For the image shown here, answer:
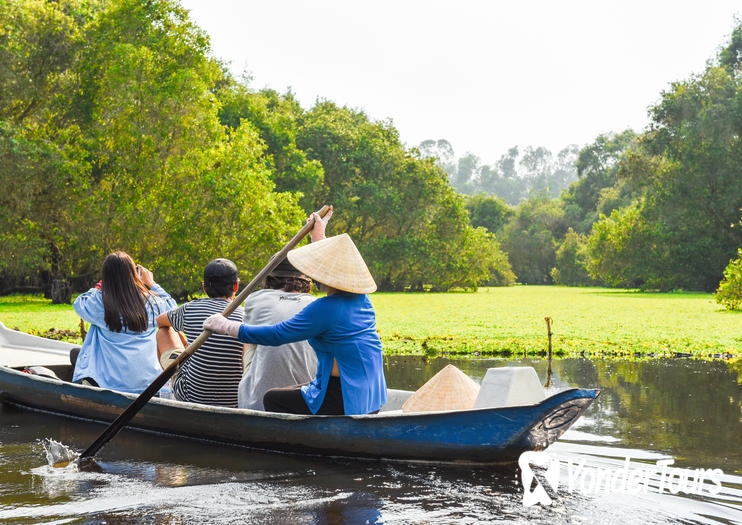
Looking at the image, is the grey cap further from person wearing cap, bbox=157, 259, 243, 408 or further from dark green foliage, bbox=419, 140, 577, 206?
dark green foliage, bbox=419, 140, 577, 206

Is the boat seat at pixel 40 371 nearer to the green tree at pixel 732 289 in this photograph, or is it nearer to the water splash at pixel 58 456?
the water splash at pixel 58 456

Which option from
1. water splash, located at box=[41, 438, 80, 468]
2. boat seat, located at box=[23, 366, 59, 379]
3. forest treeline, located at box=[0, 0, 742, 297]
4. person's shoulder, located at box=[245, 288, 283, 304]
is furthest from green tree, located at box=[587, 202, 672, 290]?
water splash, located at box=[41, 438, 80, 468]

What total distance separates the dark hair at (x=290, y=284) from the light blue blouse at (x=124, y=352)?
140 cm

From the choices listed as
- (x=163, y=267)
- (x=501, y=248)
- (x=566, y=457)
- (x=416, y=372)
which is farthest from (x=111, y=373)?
(x=501, y=248)

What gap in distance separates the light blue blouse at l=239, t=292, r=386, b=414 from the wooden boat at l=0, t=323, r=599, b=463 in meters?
0.18

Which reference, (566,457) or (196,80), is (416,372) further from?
(196,80)

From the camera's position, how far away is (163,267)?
24.8m

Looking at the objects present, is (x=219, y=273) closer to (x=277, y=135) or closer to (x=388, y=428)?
(x=388, y=428)

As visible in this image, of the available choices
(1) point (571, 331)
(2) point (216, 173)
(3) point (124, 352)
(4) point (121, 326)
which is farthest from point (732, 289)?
(4) point (121, 326)

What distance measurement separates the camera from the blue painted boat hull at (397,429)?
4910 mm

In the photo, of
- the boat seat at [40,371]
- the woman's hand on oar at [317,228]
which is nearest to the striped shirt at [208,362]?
the woman's hand on oar at [317,228]

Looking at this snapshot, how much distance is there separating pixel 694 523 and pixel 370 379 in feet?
7.17

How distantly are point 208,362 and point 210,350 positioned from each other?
0.15 m

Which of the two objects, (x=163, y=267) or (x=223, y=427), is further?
(x=163, y=267)
